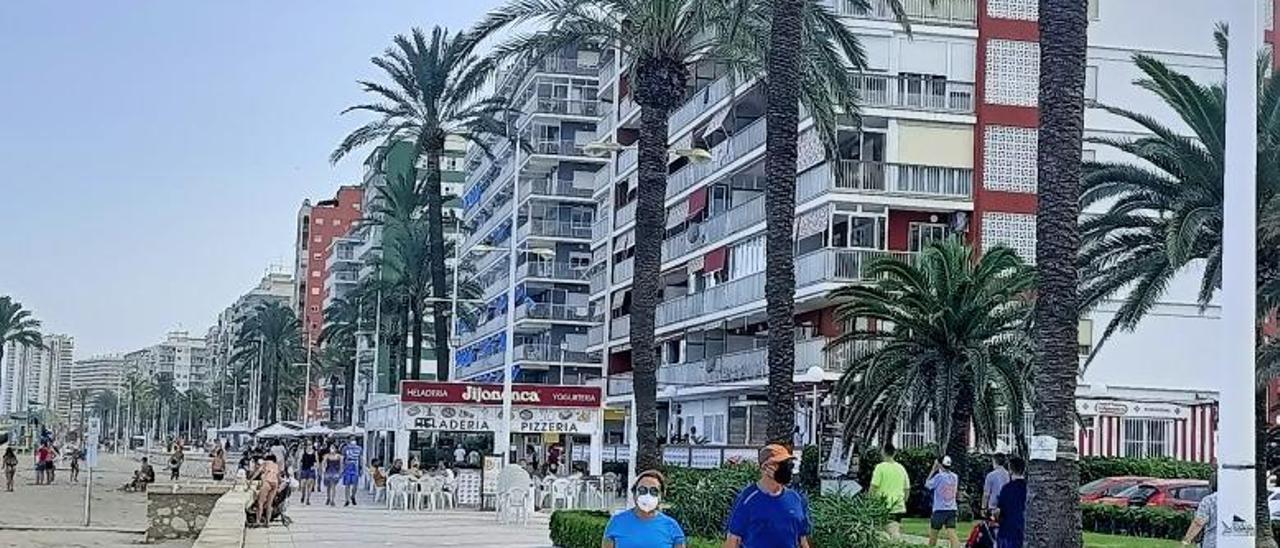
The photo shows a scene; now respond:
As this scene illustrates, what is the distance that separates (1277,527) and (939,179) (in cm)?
2326

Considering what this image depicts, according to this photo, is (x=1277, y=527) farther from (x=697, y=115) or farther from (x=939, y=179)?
(x=697, y=115)

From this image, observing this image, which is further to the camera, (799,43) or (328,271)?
(328,271)

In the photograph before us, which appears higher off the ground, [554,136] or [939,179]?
[554,136]

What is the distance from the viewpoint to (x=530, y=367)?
3578 inches

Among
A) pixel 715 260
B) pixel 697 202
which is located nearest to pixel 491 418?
pixel 715 260

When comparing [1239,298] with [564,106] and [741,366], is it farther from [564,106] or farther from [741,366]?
[564,106]

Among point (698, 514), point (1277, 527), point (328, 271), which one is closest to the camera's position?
point (698, 514)

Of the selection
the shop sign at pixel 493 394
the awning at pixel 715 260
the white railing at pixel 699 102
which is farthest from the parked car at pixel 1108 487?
the white railing at pixel 699 102

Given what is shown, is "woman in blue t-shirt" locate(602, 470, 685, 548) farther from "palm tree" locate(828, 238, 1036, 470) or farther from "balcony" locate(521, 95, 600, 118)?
"balcony" locate(521, 95, 600, 118)

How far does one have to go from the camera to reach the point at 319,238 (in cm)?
18675

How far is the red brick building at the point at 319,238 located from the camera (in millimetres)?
184000

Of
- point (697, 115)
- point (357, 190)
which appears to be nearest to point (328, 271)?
point (357, 190)

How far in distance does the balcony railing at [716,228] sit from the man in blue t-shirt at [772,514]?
140 ft

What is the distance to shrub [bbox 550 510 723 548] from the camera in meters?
22.1
